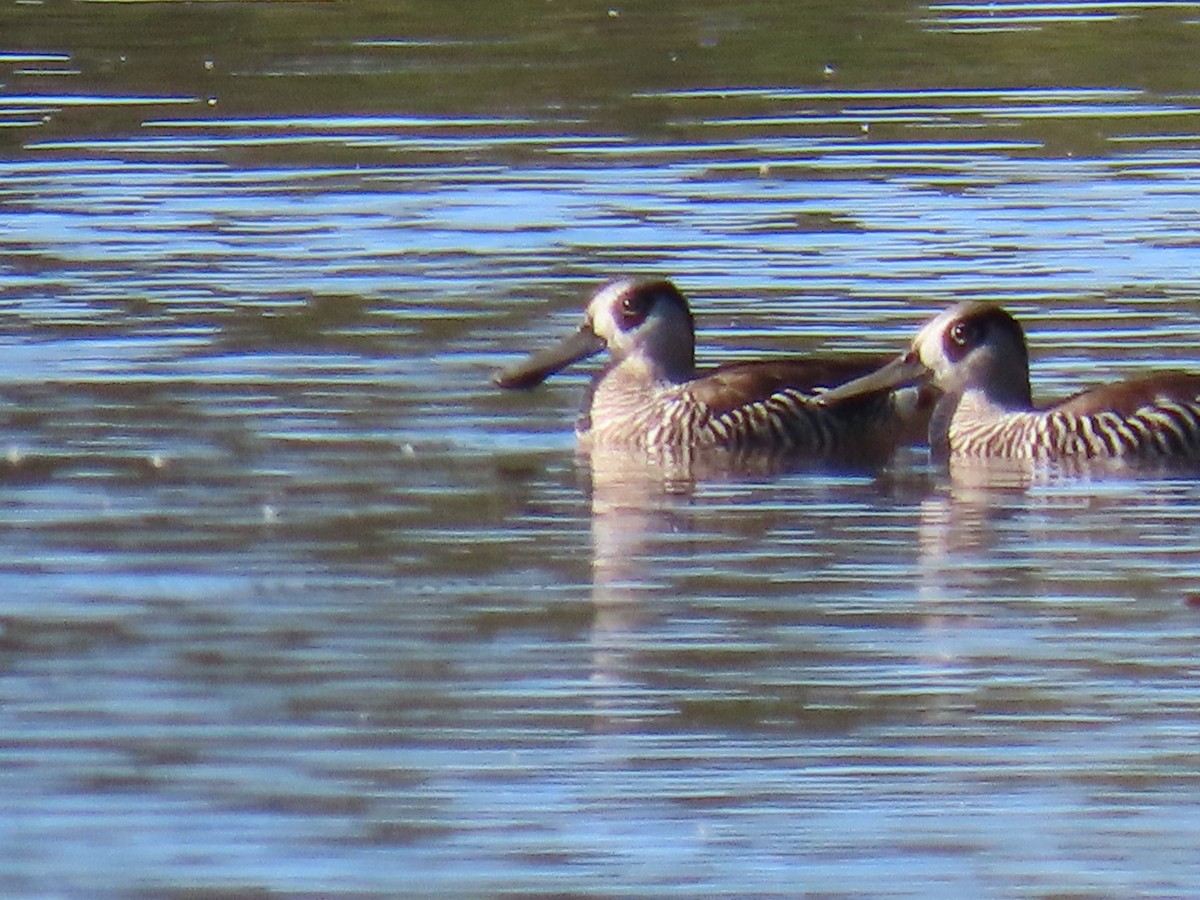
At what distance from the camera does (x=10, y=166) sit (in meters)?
21.2

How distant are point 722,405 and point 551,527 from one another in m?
1.72

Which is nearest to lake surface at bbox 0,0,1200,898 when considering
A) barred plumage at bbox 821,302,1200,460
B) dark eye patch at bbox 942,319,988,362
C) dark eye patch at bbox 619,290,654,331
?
barred plumage at bbox 821,302,1200,460

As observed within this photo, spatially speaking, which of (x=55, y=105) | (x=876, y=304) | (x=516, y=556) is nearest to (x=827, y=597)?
(x=516, y=556)

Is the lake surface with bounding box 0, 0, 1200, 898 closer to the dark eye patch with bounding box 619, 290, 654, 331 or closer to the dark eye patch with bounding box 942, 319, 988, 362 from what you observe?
the dark eye patch with bounding box 619, 290, 654, 331

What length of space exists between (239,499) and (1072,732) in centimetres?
405

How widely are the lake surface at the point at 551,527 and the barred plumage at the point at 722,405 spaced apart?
26cm

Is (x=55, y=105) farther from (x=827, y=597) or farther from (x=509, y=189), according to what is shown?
(x=827, y=597)

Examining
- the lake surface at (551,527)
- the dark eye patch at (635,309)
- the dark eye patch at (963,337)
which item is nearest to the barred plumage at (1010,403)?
the dark eye patch at (963,337)

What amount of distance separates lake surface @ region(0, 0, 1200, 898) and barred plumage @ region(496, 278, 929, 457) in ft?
0.86

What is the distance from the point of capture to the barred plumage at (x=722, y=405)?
13.4 metres

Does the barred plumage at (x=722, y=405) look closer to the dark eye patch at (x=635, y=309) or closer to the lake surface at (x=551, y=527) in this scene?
the dark eye patch at (x=635, y=309)

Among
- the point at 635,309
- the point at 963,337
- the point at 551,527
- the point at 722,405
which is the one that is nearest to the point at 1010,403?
the point at 963,337

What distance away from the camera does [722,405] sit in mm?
13477

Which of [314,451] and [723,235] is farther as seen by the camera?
[723,235]
